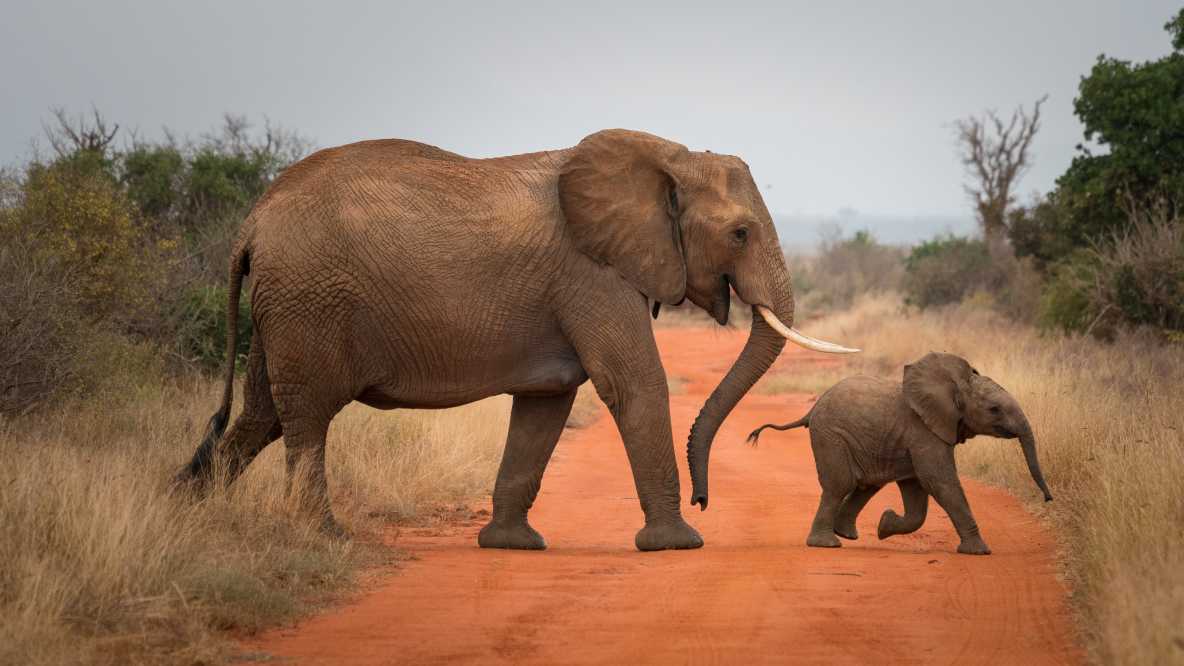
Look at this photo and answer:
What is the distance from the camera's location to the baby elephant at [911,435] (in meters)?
9.80

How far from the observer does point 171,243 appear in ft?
55.8

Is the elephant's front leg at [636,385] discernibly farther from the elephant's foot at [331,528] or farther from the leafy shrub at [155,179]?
the leafy shrub at [155,179]

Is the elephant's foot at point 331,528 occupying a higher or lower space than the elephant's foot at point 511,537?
higher

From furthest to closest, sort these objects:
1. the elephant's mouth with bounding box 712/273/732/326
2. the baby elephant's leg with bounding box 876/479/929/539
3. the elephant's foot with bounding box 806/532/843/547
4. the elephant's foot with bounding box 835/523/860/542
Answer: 1. the elephant's foot with bounding box 835/523/860/542
2. the baby elephant's leg with bounding box 876/479/929/539
3. the elephant's foot with bounding box 806/532/843/547
4. the elephant's mouth with bounding box 712/273/732/326

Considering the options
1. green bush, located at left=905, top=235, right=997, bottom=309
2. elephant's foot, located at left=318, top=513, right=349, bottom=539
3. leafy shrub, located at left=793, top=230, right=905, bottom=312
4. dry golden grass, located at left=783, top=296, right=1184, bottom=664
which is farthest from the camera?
leafy shrub, located at left=793, top=230, right=905, bottom=312

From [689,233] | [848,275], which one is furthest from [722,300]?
[848,275]

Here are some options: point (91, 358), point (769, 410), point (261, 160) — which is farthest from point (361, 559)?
point (261, 160)

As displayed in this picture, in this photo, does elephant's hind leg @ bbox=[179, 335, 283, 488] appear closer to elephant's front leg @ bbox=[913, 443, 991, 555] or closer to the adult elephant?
the adult elephant

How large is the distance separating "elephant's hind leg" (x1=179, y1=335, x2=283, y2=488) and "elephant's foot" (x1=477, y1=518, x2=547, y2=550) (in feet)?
5.62

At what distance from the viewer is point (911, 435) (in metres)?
9.91

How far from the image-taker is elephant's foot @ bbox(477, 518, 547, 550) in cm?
1004

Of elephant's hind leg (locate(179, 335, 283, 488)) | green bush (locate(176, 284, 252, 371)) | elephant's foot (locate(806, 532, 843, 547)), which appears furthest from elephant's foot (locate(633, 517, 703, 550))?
green bush (locate(176, 284, 252, 371))

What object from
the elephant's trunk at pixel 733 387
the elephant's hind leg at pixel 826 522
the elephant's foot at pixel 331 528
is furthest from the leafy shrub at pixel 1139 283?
the elephant's foot at pixel 331 528

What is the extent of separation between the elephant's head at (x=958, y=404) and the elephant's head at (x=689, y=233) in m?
0.82
